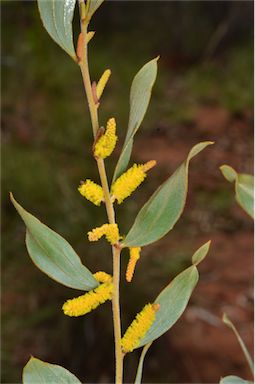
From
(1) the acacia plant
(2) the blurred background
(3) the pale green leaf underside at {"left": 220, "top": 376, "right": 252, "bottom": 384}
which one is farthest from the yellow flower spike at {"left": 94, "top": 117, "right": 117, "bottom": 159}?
(2) the blurred background

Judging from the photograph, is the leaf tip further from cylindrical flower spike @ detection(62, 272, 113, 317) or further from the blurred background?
the blurred background

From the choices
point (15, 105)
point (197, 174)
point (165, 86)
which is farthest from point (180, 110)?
point (15, 105)

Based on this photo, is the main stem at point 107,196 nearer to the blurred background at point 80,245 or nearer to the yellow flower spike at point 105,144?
the yellow flower spike at point 105,144

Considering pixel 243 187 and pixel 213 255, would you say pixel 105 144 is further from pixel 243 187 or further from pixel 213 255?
pixel 213 255

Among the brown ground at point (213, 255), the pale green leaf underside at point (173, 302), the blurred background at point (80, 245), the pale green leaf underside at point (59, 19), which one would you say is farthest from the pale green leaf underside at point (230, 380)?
the brown ground at point (213, 255)

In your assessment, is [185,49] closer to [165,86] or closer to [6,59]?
[165,86]

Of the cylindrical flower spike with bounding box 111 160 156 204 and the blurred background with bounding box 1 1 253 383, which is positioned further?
the blurred background with bounding box 1 1 253 383
